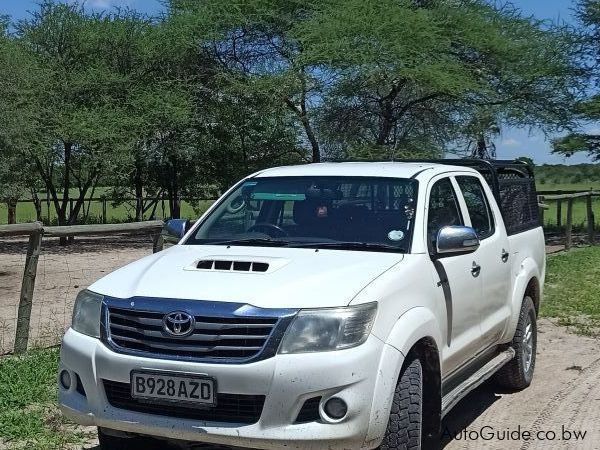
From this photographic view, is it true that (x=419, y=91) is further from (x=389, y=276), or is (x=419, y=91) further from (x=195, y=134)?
(x=389, y=276)

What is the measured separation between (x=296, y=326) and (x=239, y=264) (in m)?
0.69

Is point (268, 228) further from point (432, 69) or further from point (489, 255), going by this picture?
point (432, 69)

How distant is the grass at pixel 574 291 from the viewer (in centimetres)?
1007

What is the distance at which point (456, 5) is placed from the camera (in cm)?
2388

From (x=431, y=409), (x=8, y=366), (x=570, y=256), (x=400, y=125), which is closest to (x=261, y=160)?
(x=400, y=125)

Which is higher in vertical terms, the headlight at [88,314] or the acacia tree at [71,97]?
the acacia tree at [71,97]

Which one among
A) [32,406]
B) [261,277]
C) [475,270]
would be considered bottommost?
[32,406]

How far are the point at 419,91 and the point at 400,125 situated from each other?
157 centimetres

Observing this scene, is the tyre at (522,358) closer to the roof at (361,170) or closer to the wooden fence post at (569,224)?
the roof at (361,170)

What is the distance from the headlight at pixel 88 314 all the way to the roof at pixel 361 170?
1815mm

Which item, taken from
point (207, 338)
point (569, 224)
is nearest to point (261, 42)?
point (569, 224)

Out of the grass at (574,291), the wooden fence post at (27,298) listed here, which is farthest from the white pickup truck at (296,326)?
the grass at (574,291)

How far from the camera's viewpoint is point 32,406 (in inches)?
237

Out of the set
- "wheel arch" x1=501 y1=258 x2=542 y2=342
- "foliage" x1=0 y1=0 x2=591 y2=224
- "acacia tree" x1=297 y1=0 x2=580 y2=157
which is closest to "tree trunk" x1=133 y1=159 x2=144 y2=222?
"foliage" x1=0 y1=0 x2=591 y2=224
